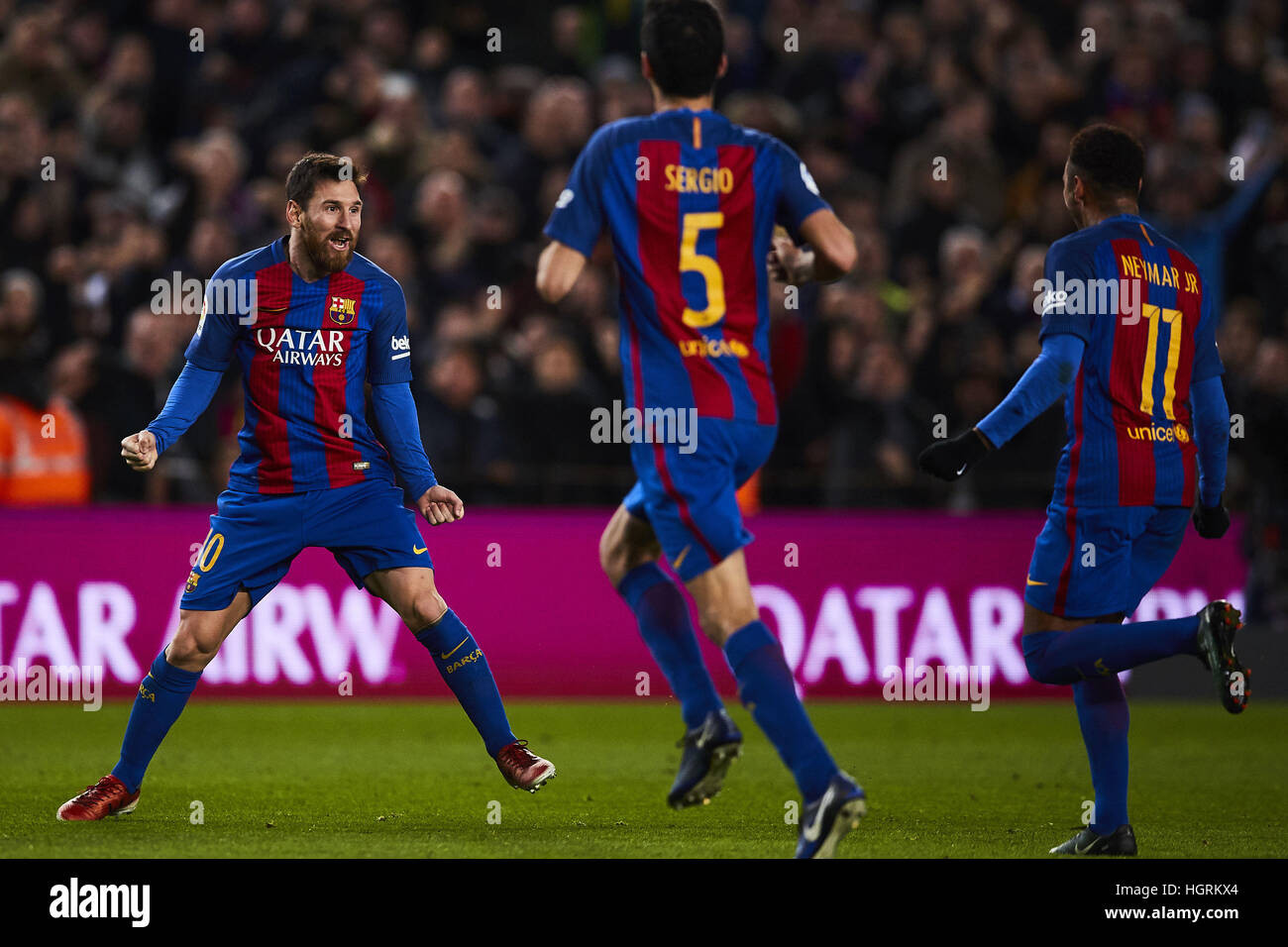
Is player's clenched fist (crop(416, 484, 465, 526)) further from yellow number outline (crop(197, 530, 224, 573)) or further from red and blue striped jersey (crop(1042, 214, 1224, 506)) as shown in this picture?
red and blue striped jersey (crop(1042, 214, 1224, 506))

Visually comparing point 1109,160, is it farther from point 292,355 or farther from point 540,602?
point 540,602

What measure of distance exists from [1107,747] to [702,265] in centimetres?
221

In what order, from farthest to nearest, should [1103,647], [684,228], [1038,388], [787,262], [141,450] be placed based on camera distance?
1. [141,450]
2. [1103,647]
3. [1038,388]
4. [787,262]
5. [684,228]

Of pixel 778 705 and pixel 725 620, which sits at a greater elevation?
pixel 725 620

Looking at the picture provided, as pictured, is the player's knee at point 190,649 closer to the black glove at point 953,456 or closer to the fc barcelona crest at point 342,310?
the fc barcelona crest at point 342,310

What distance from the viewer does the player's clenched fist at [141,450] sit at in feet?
20.0

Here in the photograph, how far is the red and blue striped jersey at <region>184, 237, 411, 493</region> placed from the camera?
661 cm

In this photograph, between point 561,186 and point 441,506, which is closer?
point 441,506

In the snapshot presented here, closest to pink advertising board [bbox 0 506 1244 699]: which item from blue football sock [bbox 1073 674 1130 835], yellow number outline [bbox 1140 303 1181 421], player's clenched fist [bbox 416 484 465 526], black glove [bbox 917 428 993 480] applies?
player's clenched fist [bbox 416 484 465 526]

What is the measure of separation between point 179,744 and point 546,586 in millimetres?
2821

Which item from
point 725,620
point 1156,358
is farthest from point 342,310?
point 1156,358

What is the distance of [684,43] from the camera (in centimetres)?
544

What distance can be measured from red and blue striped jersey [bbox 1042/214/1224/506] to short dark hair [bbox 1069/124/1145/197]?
0.11m
